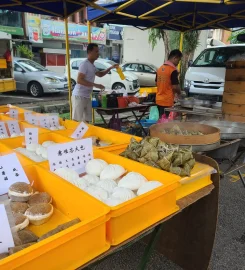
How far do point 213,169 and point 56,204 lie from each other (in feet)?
3.19

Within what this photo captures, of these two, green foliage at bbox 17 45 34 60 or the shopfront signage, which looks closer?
green foliage at bbox 17 45 34 60

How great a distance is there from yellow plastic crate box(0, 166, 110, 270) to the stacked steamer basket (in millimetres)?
2310

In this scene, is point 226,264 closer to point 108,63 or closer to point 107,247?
point 107,247

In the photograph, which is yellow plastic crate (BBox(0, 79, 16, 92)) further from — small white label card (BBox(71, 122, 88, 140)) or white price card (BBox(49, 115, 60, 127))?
small white label card (BBox(71, 122, 88, 140))

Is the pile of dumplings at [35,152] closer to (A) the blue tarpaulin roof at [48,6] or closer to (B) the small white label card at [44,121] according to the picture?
(B) the small white label card at [44,121]

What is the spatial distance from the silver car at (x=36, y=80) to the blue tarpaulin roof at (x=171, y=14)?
599 centimetres

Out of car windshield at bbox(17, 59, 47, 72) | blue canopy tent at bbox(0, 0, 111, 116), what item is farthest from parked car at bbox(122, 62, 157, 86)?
blue canopy tent at bbox(0, 0, 111, 116)

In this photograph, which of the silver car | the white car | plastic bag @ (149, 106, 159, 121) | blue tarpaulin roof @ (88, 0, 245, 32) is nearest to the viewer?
blue tarpaulin roof @ (88, 0, 245, 32)

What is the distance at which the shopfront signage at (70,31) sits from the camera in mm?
18684

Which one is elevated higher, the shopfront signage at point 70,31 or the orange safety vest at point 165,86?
the shopfront signage at point 70,31

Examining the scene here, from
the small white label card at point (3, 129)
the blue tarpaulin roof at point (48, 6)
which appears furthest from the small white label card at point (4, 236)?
the blue tarpaulin roof at point (48, 6)

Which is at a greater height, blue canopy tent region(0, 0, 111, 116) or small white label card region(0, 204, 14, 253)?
blue canopy tent region(0, 0, 111, 116)

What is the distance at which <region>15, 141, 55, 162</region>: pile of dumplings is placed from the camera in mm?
1841

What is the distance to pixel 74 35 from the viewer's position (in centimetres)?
2086
